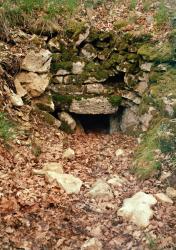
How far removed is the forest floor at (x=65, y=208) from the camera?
17.3ft

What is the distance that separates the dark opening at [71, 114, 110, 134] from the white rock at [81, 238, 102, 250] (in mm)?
5101

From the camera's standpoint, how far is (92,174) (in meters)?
7.16

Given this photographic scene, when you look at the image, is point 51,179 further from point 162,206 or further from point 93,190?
point 162,206

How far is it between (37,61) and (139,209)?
4291mm

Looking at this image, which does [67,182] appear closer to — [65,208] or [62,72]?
[65,208]

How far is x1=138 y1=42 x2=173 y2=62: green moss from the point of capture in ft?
28.9

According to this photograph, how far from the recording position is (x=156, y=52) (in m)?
8.98

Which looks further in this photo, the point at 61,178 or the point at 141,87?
the point at 141,87

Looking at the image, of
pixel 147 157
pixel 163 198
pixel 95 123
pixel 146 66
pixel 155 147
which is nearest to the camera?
pixel 163 198

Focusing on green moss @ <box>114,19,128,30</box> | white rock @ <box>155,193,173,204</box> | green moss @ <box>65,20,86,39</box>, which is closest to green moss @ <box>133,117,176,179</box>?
white rock @ <box>155,193,173,204</box>

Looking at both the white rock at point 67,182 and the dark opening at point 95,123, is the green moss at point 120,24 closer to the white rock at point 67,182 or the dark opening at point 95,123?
the dark opening at point 95,123

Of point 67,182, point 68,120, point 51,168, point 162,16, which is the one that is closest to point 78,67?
point 68,120

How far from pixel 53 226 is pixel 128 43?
5.45 m

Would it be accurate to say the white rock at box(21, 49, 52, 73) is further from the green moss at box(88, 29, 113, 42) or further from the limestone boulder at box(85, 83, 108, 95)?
the green moss at box(88, 29, 113, 42)
